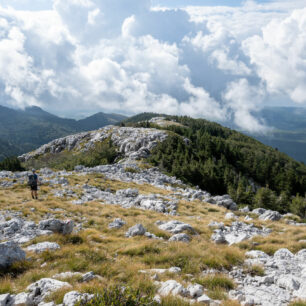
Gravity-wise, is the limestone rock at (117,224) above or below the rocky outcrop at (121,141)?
below

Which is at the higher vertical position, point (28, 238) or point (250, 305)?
point (250, 305)

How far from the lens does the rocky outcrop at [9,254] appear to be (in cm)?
745

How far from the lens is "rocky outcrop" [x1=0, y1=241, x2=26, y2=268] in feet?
24.4

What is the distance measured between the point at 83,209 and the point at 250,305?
49.8ft

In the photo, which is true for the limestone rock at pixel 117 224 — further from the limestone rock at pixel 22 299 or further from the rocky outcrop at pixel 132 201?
the limestone rock at pixel 22 299

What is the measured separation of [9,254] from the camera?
7.69 m

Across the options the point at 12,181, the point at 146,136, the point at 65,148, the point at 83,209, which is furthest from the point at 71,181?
the point at 65,148

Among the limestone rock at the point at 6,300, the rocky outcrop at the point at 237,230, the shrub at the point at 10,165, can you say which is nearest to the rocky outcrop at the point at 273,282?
the rocky outcrop at the point at 237,230

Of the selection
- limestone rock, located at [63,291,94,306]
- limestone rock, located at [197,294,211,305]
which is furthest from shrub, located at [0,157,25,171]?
limestone rock, located at [197,294,211,305]

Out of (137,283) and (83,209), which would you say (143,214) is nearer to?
(83,209)

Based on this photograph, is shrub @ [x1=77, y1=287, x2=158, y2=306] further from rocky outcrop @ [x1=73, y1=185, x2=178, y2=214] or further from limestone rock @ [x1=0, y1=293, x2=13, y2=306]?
rocky outcrop @ [x1=73, y1=185, x2=178, y2=214]

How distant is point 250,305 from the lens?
570 centimetres

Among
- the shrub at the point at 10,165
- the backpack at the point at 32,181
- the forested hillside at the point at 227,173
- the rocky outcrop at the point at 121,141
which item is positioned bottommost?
the shrub at the point at 10,165

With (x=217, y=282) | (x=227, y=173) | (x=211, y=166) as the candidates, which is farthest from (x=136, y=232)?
(x=227, y=173)
